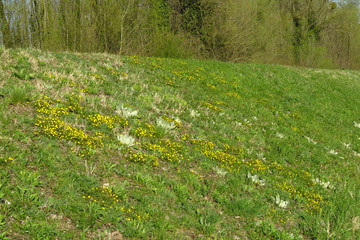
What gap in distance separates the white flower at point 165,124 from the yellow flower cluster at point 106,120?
0.96 metres

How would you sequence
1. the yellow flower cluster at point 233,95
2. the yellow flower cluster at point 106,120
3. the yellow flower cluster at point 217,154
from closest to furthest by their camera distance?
the yellow flower cluster at point 106,120
the yellow flower cluster at point 217,154
the yellow flower cluster at point 233,95

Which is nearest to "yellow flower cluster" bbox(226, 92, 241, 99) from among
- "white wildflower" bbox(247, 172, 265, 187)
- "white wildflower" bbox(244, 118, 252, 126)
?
"white wildflower" bbox(244, 118, 252, 126)

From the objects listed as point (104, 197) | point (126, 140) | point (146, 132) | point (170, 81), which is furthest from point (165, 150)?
point (170, 81)

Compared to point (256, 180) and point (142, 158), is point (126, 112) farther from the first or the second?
point (256, 180)

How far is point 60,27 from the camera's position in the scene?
565 inches

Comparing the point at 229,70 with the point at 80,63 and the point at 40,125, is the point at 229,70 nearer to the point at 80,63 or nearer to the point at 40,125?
Answer: the point at 80,63

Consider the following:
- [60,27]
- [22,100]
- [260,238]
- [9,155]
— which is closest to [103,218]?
[9,155]

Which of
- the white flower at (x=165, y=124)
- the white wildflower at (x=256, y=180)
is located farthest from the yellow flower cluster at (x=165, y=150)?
the white wildflower at (x=256, y=180)

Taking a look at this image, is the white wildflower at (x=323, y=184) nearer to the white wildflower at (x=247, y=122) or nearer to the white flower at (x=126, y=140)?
the white wildflower at (x=247, y=122)

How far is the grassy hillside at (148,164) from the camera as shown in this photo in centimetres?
362

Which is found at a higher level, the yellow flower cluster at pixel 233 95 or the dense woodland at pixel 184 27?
the dense woodland at pixel 184 27

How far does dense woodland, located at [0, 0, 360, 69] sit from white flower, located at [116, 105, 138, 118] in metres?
8.86

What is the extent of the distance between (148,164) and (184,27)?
21.6 m

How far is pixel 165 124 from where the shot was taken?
Result: 6969mm
